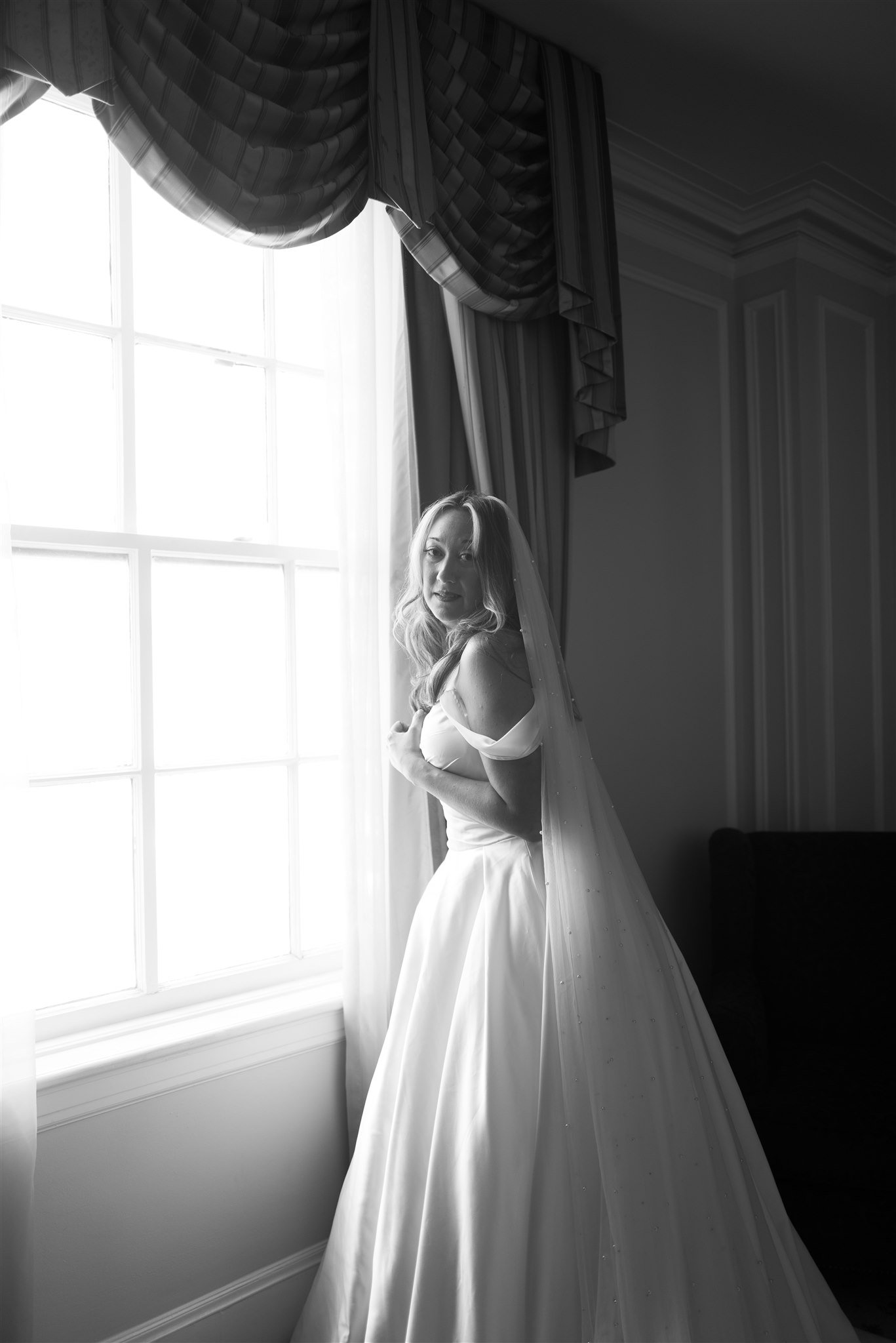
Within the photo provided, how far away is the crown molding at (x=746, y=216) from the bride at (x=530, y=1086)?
1.63m

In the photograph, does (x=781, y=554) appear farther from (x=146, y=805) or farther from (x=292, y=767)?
(x=146, y=805)

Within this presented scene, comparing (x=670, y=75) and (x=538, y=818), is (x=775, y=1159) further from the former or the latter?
(x=670, y=75)

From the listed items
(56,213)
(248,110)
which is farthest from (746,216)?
(56,213)

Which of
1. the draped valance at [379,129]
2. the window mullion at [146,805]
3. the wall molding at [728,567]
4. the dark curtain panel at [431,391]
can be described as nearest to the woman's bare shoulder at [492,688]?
the dark curtain panel at [431,391]

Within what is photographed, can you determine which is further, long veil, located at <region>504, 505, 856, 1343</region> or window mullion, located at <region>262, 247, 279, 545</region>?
window mullion, located at <region>262, 247, 279, 545</region>

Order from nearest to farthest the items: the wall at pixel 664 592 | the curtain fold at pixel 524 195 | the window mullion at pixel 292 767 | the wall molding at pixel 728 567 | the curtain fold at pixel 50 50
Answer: the curtain fold at pixel 50 50
the curtain fold at pixel 524 195
the window mullion at pixel 292 767
the wall at pixel 664 592
the wall molding at pixel 728 567

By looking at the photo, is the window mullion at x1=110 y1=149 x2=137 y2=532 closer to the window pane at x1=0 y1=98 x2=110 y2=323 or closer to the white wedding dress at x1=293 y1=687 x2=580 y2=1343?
the window pane at x1=0 y1=98 x2=110 y2=323

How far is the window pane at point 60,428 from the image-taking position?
213cm

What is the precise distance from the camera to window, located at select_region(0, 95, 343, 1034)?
2.16 meters

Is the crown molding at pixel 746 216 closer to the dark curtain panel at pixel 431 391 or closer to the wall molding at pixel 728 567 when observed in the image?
the wall molding at pixel 728 567

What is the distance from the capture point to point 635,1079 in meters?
1.81

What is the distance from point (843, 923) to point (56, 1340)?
2328mm

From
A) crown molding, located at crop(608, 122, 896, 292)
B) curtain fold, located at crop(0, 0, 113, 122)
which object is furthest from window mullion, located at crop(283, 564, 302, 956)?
crown molding, located at crop(608, 122, 896, 292)

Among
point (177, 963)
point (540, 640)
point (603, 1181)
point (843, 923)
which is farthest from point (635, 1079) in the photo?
point (843, 923)
